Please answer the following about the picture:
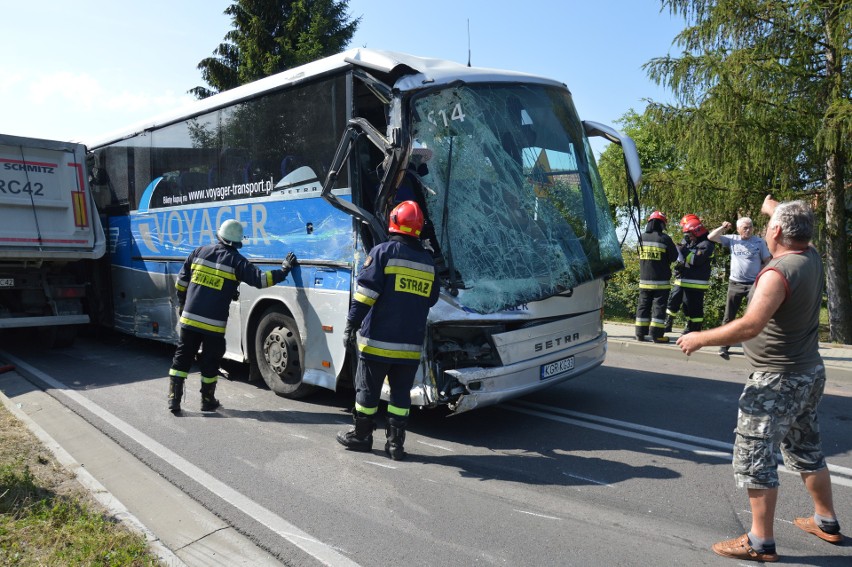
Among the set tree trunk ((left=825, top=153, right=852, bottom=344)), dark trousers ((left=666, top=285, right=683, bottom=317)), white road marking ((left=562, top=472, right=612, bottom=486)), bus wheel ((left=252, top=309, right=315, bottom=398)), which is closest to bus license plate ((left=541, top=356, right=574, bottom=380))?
white road marking ((left=562, top=472, right=612, bottom=486))

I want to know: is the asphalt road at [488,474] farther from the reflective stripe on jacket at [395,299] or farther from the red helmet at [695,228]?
the red helmet at [695,228]

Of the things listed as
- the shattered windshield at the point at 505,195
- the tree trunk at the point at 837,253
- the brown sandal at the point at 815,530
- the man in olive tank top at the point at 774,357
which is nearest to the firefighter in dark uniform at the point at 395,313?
the shattered windshield at the point at 505,195

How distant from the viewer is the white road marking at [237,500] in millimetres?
3590

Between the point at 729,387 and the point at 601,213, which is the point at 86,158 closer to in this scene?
the point at 601,213

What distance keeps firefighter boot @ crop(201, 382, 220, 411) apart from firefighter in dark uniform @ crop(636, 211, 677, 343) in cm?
648

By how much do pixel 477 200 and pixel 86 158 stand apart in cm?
739

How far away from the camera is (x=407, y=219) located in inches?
192

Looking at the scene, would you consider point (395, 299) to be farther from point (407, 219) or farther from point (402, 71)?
point (402, 71)

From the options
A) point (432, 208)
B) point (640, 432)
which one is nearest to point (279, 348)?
point (432, 208)

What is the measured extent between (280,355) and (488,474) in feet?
8.84

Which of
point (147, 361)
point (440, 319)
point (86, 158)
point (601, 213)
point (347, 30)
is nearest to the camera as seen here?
point (440, 319)

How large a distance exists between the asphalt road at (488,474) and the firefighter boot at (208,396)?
12cm

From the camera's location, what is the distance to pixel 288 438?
5.59 m

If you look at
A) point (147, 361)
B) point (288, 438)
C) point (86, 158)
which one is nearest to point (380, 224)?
point (288, 438)
